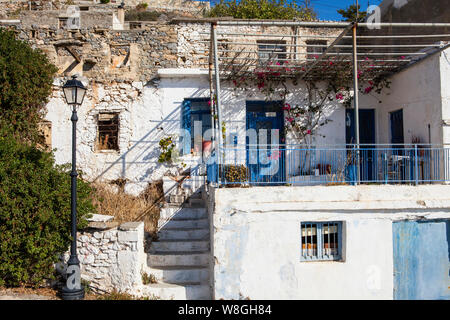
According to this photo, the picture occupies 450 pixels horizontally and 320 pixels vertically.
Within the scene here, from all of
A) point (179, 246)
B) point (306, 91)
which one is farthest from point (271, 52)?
point (179, 246)

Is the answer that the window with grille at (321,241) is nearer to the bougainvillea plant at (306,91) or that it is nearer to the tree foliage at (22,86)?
the bougainvillea plant at (306,91)

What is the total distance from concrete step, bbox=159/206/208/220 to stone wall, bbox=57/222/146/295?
1.85 meters

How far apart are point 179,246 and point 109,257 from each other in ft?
5.45

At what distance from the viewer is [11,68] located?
32.2 feet

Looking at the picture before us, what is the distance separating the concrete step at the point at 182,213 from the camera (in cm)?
911

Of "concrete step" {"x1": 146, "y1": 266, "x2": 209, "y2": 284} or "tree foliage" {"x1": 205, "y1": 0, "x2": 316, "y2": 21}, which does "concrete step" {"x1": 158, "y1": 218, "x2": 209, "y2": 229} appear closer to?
"concrete step" {"x1": 146, "y1": 266, "x2": 209, "y2": 284}

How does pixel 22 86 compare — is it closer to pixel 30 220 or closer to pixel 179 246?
pixel 30 220

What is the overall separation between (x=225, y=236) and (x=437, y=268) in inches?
173

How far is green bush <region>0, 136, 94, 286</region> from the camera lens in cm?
662

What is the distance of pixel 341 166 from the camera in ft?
27.5

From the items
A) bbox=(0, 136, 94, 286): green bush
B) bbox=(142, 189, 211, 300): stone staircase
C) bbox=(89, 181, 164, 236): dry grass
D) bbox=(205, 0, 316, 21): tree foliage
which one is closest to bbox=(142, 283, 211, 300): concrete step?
bbox=(142, 189, 211, 300): stone staircase

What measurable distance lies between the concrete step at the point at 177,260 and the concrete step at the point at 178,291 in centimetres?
64

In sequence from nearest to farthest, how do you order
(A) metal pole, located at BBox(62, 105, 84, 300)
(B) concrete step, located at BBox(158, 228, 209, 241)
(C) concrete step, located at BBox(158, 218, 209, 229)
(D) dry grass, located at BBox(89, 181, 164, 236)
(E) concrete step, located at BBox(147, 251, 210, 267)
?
1. (A) metal pole, located at BBox(62, 105, 84, 300)
2. (E) concrete step, located at BBox(147, 251, 210, 267)
3. (B) concrete step, located at BBox(158, 228, 209, 241)
4. (C) concrete step, located at BBox(158, 218, 209, 229)
5. (D) dry grass, located at BBox(89, 181, 164, 236)

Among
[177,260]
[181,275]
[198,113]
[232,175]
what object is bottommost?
[181,275]
